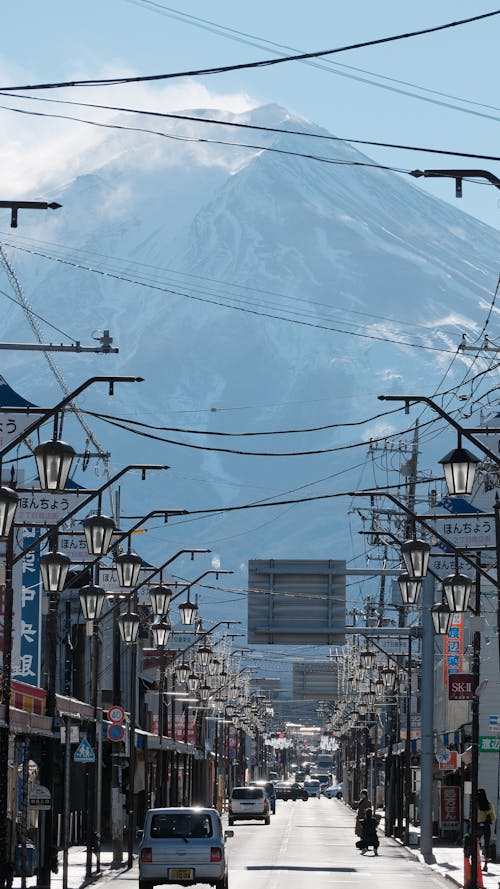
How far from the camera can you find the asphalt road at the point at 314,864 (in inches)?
1565

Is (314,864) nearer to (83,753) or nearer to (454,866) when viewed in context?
(454,866)

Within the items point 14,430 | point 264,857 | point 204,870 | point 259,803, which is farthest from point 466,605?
point 259,803

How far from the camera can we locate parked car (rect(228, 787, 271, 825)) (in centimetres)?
9219

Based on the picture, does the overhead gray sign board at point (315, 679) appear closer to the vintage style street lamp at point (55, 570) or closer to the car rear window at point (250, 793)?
the car rear window at point (250, 793)

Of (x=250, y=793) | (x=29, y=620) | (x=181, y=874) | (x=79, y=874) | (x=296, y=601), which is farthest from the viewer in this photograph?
(x=250, y=793)

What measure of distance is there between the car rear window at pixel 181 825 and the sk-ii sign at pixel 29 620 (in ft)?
Answer: 52.2

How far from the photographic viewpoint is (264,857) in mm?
54062

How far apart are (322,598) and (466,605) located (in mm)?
26622

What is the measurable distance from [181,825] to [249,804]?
59044 millimetres

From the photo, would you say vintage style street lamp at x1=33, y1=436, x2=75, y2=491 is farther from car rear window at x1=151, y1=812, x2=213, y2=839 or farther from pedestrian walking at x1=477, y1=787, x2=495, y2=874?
pedestrian walking at x1=477, y1=787, x2=495, y2=874

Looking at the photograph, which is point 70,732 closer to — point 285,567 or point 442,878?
point 442,878

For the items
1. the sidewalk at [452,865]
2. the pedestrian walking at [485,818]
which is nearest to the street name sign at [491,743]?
the pedestrian walking at [485,818]

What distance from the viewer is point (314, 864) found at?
49.9 meters

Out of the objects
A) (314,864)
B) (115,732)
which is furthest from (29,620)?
(314,864)
